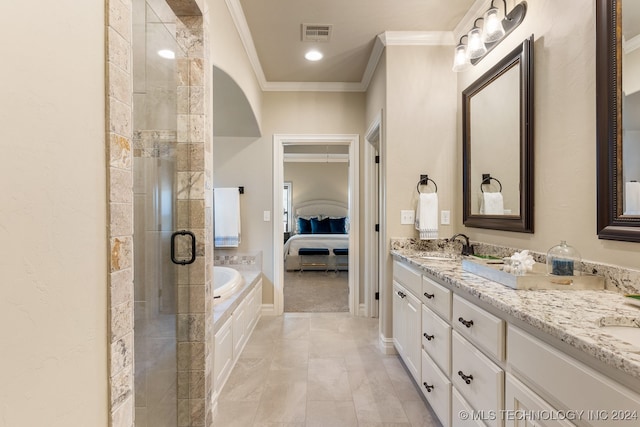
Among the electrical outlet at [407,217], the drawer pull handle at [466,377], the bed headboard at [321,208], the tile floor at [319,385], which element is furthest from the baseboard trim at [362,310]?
the bed headboard at [321,208]

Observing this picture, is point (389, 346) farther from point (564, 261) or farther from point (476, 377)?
point (564, 261)

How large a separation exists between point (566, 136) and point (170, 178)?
198cm

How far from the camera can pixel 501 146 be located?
1931 mm

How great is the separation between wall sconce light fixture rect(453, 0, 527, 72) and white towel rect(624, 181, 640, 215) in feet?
3.96

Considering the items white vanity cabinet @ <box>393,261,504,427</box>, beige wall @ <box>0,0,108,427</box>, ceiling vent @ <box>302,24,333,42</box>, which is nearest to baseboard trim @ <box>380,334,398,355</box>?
white vanity cabinet @ <box>393,261,504,427</box>

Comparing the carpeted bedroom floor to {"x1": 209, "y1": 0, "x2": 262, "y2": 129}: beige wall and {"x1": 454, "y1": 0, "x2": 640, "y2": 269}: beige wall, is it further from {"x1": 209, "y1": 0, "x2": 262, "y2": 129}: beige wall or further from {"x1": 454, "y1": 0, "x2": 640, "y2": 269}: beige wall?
{"x1": 454, "y1": 0, "x2": 640, "y2": 269}: beige wall

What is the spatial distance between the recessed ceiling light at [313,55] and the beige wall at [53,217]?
2244 mm

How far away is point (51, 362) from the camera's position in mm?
642

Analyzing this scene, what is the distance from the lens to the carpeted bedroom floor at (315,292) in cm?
377

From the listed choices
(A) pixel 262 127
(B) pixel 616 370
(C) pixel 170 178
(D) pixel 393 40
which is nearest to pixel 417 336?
(B) pixel 616 370

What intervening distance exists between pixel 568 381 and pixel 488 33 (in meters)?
2.00

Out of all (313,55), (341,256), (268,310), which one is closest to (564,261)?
(313,55)

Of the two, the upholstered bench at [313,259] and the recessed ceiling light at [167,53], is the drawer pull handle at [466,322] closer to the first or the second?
the recessed ceiling light at [167,53]

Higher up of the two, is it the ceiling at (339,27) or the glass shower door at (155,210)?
the ceiling at (339,27)
